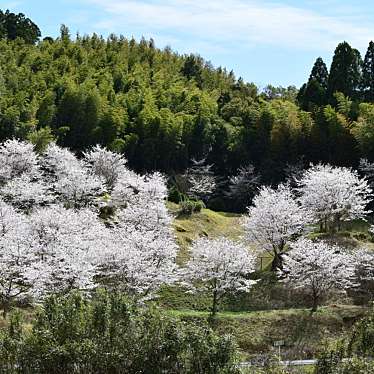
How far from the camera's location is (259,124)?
57062 millimetres

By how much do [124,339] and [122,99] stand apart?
151 ft

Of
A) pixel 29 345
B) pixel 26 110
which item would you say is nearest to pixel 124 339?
pixel 29 345

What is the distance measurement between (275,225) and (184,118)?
2599 cm

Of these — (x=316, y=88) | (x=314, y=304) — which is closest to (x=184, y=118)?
(x=316, y=88)

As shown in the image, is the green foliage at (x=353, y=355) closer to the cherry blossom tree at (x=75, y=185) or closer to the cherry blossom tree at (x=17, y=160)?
the cherry blossom tree at (x=75, y=185)

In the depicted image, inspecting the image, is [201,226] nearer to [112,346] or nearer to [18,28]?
[112,346]

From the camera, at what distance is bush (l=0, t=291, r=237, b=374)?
16.0 meters

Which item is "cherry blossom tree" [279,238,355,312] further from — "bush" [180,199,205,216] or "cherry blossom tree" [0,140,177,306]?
"bush" [180,199,205,216]

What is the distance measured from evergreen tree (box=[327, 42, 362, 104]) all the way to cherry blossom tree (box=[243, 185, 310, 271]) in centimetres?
2256

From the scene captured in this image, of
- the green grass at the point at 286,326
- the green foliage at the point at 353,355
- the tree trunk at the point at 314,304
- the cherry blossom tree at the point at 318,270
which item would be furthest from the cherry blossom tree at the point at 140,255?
the green foliage at the point at 353,355

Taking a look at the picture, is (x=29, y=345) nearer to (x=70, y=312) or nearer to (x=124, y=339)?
(x=70, y=312)

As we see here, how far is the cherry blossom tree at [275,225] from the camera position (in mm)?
35812

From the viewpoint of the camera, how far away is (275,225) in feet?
117

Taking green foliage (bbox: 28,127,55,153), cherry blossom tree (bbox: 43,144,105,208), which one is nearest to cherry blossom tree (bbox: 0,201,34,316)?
cherry blossom tree (bbox: 43,144,105,208)
